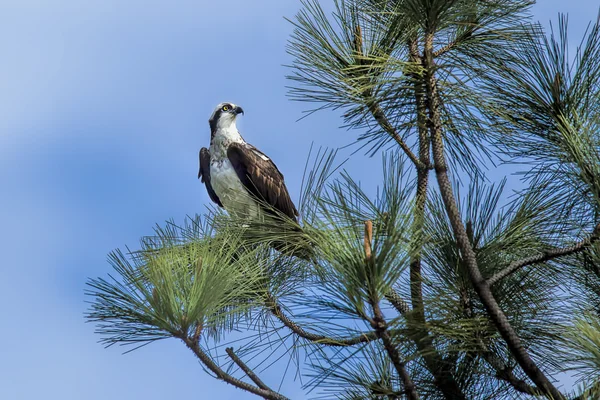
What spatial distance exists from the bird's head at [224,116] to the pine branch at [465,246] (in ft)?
9.18

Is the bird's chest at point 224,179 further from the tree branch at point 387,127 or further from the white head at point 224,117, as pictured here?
the tree branch at point 387,127

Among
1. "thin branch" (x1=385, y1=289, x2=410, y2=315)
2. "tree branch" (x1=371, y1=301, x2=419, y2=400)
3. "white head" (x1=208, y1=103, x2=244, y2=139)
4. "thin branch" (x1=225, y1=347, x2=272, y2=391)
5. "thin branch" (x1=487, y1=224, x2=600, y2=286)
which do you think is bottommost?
"tree branch" (x1=371, y1=301, x2=419, y2=400)

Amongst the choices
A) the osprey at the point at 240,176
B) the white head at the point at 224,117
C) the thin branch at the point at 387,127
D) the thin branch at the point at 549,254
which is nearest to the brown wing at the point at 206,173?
the osprey at the point at 240,176

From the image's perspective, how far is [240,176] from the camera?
18.4 ft

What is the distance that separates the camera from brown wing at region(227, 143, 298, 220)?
18.1 ft

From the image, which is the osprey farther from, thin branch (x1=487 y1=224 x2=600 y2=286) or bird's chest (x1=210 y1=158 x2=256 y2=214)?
thin branch (x1=487 y1=224 x2=600 y2=286)

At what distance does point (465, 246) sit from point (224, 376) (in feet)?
3.62

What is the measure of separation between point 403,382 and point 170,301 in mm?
897

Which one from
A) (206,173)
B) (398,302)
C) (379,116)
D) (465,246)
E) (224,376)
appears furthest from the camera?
(206,173)

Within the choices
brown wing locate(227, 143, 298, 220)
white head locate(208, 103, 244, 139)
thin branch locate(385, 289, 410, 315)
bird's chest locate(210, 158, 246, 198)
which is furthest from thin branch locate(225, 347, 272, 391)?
white head locate(208, 103, 244, 139)

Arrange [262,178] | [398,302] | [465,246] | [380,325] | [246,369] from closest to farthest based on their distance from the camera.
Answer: [380,325], [465,246], [246,369], [398,302], [262,178]

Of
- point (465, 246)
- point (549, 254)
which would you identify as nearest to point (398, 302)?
point (465, 246)

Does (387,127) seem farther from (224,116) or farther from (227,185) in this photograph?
(224,116)

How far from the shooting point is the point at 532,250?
3.71 metres
